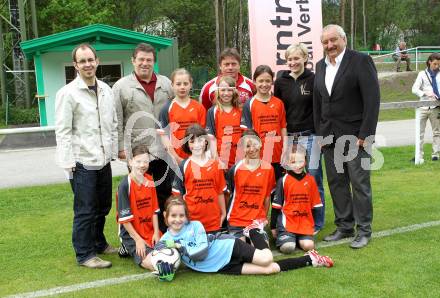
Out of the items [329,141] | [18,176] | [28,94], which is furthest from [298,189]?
[28,94]

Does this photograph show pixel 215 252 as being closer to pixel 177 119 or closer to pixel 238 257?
pixel 238 257

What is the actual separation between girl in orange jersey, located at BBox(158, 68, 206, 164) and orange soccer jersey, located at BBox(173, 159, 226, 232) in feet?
0.91

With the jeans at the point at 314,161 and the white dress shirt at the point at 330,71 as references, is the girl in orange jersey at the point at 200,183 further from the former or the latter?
the white dress shirt at the point at 330,71

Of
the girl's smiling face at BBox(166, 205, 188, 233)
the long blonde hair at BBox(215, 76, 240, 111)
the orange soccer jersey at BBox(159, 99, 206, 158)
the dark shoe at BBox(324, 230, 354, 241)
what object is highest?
the long blonde hair at BBox(215, 76, 240, 111)

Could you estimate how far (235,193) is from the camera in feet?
16.8

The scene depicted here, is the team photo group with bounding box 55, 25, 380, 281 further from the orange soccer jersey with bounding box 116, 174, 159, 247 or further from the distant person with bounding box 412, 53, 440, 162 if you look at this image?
the distant person with bounding box 412, 53, 440, 162

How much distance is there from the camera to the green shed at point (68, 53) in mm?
17953

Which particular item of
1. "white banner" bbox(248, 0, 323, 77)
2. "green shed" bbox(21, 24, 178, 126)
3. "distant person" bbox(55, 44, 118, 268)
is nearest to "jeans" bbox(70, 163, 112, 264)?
"distant person" bbox(55, 44, 118, 268)

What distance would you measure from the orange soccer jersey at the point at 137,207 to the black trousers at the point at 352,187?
1.89 meters

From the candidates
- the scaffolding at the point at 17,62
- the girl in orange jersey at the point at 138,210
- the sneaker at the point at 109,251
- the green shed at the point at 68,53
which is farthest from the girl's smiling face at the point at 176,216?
the scaffolding at the point at 17,62

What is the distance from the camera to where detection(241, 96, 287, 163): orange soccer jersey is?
17.3 feet

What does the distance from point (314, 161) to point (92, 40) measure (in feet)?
48.6

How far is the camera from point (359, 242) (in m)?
5.05

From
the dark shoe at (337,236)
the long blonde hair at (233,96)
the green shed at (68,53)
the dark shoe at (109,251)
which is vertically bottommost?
the dark shoe at (109,251)
